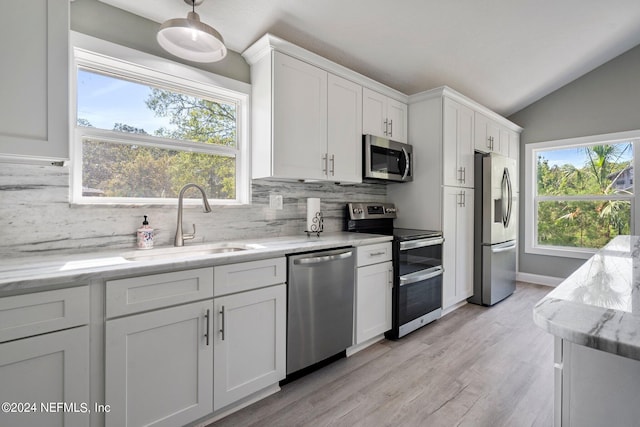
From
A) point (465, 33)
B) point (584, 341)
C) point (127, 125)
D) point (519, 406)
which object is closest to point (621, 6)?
point (465, 33)

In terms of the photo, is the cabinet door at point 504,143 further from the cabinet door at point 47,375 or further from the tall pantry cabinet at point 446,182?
the cabinet door at point 47,375

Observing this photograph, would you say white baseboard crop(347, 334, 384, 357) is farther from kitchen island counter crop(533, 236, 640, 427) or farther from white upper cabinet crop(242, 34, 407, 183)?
kitchen island counter crop(533, 236, 640, 427)

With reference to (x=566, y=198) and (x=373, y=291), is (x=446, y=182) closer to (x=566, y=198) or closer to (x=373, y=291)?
(x=373, y=291)

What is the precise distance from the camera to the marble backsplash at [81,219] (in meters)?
1.56

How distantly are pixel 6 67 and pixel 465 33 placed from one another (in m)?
3.20

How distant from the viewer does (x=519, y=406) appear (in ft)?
5.87

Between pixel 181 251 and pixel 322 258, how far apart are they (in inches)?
35.8

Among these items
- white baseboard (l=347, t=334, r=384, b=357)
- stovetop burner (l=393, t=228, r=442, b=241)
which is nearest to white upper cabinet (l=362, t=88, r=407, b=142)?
stovetop burner (l=393, t=228, r=442, b=241)

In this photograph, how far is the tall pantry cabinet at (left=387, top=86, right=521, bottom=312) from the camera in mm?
3094

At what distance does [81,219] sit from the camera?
1747 millimetres

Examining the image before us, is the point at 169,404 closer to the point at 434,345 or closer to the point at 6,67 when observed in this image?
the point at 6,67

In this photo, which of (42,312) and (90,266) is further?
(90,266)

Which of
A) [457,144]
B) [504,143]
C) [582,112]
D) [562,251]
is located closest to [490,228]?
[457,144]

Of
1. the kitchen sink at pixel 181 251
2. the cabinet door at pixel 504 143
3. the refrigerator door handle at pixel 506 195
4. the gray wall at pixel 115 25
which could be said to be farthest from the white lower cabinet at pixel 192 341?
the cabinet door at pixel 504 143
